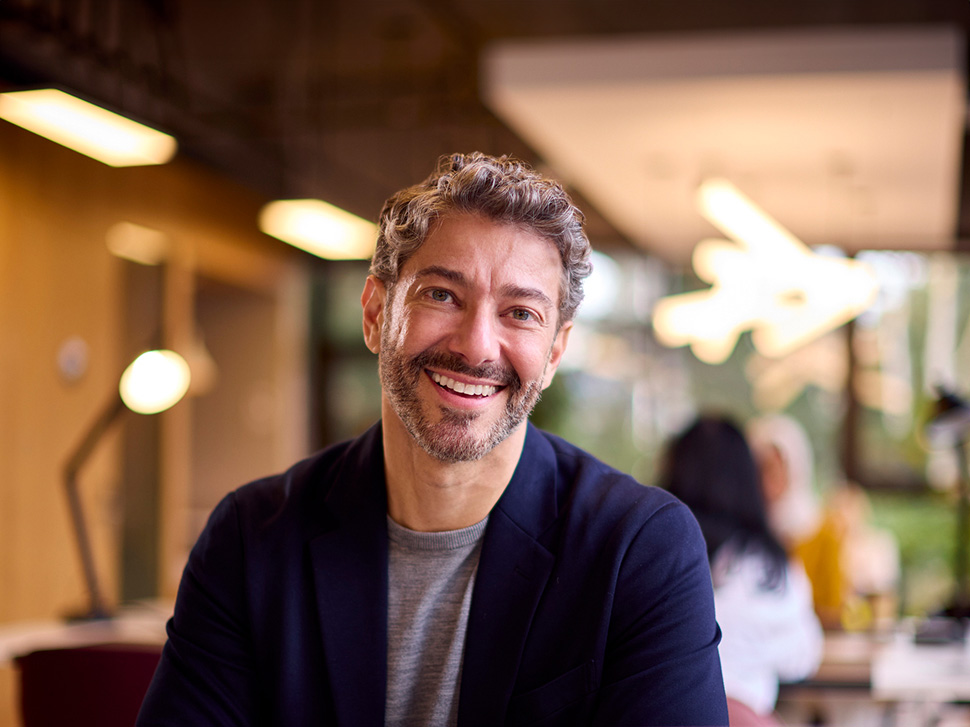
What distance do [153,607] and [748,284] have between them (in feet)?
9.93

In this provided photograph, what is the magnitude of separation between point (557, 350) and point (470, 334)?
231 mm

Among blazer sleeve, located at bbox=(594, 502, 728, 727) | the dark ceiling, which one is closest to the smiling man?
blazer sleeve, located at bbox=(594, 502, 728, 727)

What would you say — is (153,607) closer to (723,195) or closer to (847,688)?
(847,688)

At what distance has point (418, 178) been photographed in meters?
A: 7.65

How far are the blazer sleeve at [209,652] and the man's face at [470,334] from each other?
356mm

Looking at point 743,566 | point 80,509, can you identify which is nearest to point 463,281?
point 743,566

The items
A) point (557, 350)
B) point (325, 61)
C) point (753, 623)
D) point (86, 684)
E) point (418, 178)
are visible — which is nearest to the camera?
point (557, 350)

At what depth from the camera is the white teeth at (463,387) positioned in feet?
4.67

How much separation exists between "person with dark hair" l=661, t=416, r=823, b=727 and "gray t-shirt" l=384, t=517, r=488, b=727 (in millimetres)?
1650

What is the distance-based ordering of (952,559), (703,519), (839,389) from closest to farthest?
(703,519)
(952,559)
(839,389)

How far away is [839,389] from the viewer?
7.85 meters

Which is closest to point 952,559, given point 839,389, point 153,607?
point 839,389

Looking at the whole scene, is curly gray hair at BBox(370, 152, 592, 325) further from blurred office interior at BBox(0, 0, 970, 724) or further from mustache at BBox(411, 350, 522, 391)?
blurred office interior at BBox(0, 0, 970, 724)

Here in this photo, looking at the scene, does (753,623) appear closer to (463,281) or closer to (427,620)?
(427,620)
